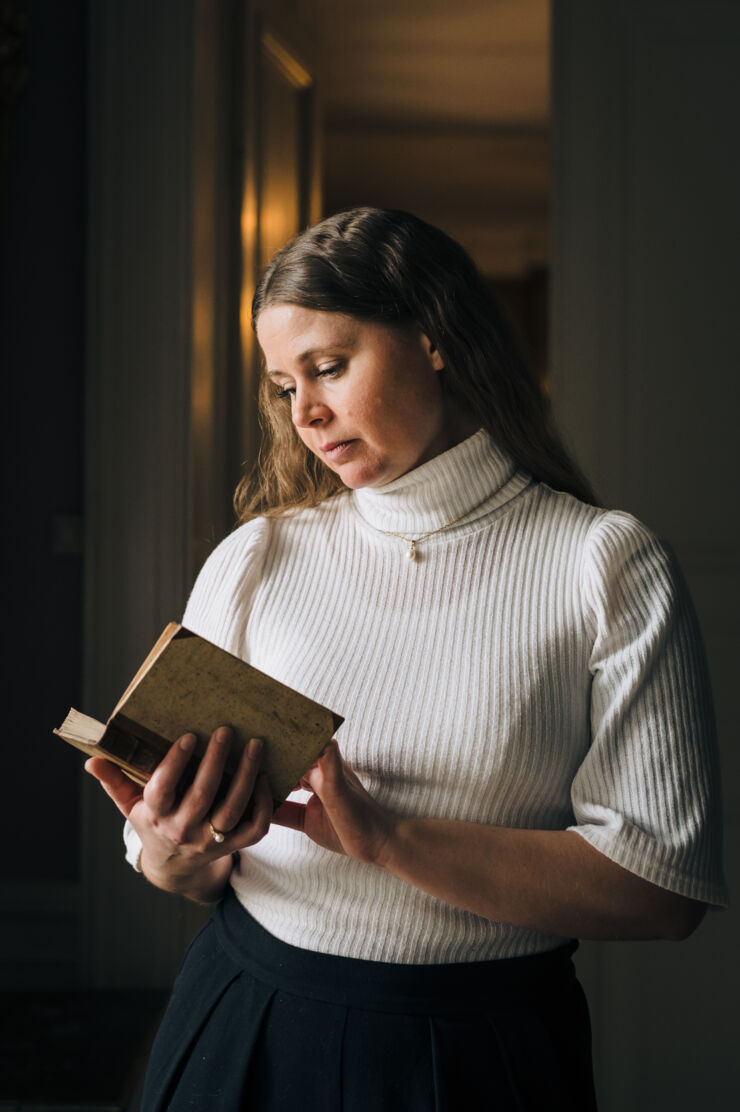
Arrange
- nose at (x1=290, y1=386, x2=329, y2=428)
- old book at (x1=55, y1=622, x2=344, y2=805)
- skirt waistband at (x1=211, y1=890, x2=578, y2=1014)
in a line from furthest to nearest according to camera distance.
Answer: nose at (x1=290, y1=386, x2=329, y2=428) < skirt waistband at (x1=211, y1=890, x2=578, y2=1014) < old book at (x1=55, y1=622, x2=344, y2=805)

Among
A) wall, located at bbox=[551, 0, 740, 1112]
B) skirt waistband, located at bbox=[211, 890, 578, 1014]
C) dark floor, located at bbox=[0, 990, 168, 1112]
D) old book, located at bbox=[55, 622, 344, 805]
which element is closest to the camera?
old book, located at bbox=[55, 622, 344, 805]

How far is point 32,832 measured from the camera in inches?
92.4

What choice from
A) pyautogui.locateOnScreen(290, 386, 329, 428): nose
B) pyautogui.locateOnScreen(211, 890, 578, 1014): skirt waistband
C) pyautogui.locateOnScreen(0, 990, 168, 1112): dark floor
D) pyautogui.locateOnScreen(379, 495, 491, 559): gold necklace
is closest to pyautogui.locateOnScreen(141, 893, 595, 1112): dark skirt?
pyautogui.locateOnScreen(211, 890, 578, 1014): skirt waistband

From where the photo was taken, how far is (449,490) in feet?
3.56

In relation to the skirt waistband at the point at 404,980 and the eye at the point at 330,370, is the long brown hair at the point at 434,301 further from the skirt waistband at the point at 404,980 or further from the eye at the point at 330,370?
the skirt waistband at the point at 404,980

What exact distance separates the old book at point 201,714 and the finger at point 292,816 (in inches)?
4.1

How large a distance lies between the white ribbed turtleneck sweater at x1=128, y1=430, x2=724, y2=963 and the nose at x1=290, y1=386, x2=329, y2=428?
12cm

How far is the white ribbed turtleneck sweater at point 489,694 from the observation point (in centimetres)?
93

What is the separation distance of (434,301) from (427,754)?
0.46m

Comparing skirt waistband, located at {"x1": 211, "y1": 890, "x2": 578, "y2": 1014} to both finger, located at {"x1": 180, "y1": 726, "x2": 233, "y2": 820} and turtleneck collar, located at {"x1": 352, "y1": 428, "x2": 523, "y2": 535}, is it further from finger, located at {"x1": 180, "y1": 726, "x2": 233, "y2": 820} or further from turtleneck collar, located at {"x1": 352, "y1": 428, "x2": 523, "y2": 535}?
turtleneck collar, located at {"x1": 352, "y1": 428, "x2": 523, "y2": 535}

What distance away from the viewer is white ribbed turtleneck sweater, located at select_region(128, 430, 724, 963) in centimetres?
93

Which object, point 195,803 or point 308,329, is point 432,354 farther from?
point 195,803

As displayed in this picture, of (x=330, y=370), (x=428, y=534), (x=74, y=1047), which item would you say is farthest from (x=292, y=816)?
(x=74, y=1047)

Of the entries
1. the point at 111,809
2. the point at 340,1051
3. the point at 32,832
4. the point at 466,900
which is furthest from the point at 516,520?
the point at 32,832
